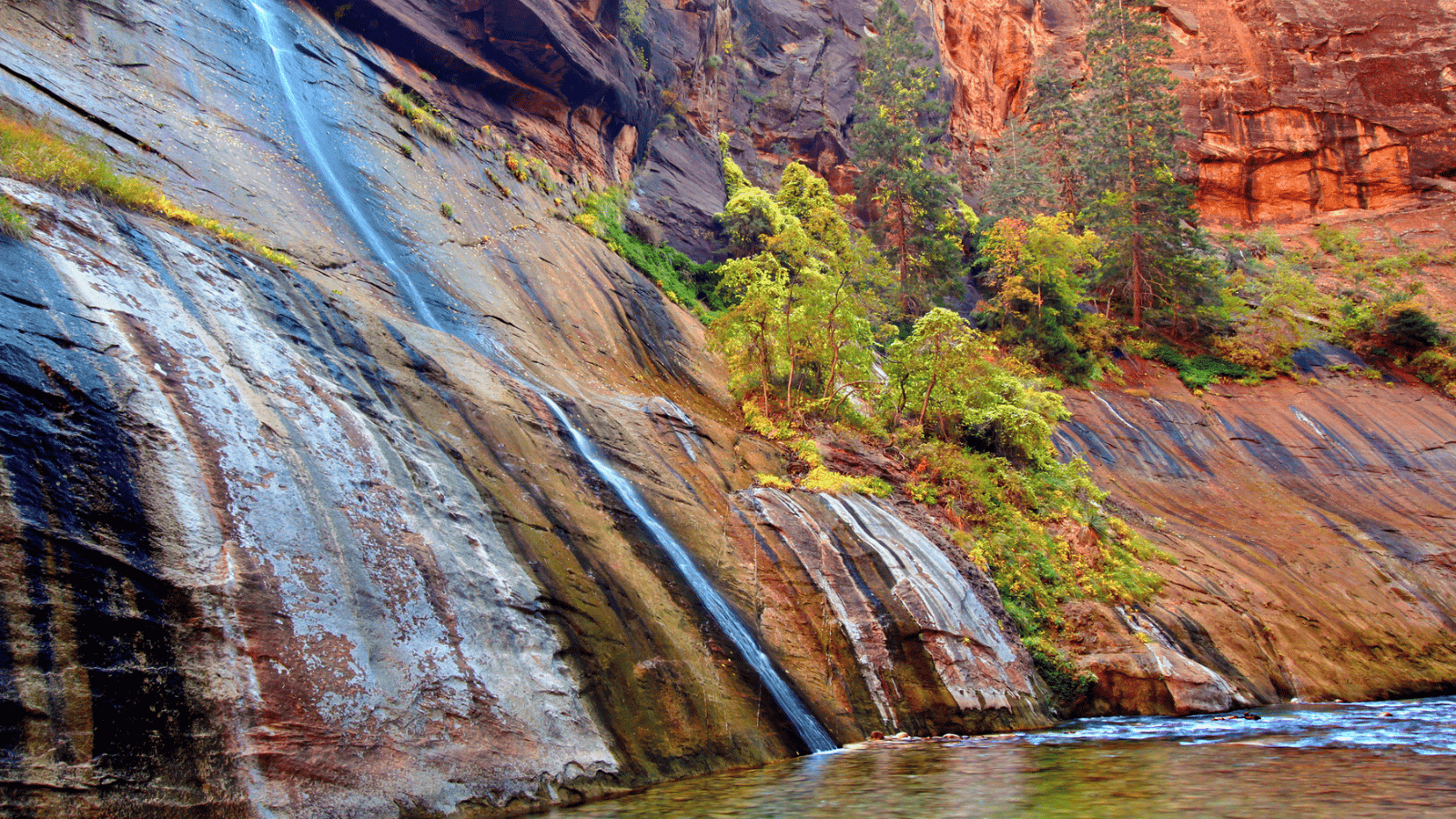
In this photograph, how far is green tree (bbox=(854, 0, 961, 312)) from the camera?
3369cm

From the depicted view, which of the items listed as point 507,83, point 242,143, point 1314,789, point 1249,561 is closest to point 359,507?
point 1314,789

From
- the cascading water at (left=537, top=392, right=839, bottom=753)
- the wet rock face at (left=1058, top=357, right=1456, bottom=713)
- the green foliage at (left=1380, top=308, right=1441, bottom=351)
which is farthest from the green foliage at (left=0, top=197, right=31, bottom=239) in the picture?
the green foliage at (left=1380, top=308, right=1441, bottom=351)

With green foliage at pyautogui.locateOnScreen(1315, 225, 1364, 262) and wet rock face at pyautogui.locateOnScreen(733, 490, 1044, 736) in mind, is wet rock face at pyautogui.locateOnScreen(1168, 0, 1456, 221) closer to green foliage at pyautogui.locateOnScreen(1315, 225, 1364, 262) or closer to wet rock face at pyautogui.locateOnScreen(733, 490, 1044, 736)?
green foliage at pyautogui.locateOnScreen(1315, 225, 1364, 262)

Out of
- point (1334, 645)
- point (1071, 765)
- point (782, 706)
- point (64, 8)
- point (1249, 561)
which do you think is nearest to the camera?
point (1071, 765)

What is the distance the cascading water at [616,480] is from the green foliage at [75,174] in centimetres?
344

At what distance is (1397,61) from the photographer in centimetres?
4491

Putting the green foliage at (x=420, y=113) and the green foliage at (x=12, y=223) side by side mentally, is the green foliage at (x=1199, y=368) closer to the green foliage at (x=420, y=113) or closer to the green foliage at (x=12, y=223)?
the green foliage at (x=420, y=113)

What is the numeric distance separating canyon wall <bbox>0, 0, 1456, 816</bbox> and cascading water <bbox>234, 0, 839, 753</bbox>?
0.54ft

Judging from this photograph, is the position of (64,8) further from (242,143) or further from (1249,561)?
(1249,561)

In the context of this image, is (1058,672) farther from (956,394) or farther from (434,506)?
(434,506)

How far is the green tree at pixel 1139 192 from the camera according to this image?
1272 inches

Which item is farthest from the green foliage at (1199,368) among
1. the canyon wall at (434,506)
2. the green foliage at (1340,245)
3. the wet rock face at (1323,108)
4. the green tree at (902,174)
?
the wet rock face at (1323,108)

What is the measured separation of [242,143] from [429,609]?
12302 millimetres

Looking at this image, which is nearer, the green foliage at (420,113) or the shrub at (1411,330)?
the green foliage at (420,113)
